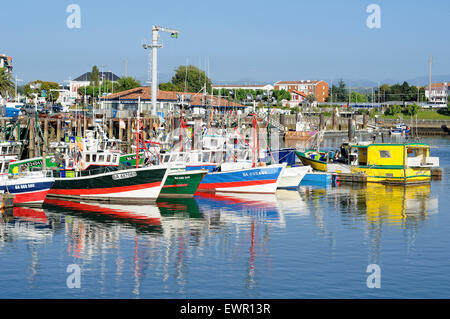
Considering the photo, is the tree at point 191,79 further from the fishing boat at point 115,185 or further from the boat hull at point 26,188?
the boat hull at point 26,188

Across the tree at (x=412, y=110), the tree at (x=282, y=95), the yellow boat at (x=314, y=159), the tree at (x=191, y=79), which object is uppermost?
the tree at (x=191, y=79)

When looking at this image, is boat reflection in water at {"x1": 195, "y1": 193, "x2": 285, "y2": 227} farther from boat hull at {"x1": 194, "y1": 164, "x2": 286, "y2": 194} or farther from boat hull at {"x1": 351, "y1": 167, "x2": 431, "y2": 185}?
boat hull at {"x1": 351, "y1": 167, "x2": 431, "y2": 185}

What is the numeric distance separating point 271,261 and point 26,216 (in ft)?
51.9

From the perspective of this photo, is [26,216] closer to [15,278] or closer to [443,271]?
[15,278]

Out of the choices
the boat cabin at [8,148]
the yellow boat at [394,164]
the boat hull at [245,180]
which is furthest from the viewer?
the yellow boat at [394,164]

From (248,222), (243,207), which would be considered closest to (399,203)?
(243,207)

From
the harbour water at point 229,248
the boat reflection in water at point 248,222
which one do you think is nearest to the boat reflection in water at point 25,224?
the harbour water at point 229,248

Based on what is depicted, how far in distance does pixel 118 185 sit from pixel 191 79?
105286mm

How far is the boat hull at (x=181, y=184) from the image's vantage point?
43.8m

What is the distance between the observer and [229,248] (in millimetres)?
30438

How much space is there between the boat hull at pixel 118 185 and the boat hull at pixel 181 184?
234 centimetres

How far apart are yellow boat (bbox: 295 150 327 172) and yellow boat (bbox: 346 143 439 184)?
311 cm

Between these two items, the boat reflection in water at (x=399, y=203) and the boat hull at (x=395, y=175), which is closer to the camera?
the boat reflection in water at (x=399, y=203)
